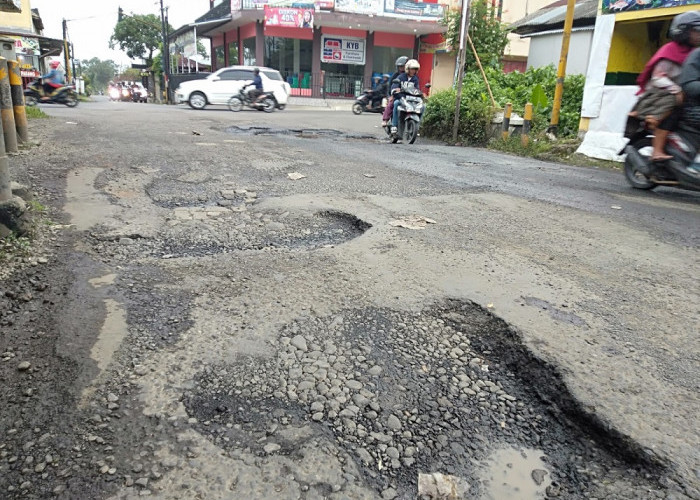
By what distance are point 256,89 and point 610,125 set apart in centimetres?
1235

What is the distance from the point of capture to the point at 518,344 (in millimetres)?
2320

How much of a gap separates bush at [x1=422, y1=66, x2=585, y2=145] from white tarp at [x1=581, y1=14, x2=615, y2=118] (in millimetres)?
1121

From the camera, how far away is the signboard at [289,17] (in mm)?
25438

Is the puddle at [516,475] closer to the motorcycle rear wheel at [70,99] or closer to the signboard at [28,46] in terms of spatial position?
the motorcycle rear wheel at [70,99]

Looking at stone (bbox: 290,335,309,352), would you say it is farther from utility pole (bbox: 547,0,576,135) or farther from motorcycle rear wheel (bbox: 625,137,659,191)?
utility pole (bbox: 547,0,576,135)

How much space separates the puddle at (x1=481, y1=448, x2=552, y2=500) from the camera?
157 centimetres

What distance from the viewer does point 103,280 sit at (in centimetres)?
284

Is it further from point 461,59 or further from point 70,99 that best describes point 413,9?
point 461,59

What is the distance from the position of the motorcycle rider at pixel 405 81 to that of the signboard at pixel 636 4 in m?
3.41

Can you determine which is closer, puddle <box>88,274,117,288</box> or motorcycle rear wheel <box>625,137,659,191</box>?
puddle <box>88,274,117,288</box>

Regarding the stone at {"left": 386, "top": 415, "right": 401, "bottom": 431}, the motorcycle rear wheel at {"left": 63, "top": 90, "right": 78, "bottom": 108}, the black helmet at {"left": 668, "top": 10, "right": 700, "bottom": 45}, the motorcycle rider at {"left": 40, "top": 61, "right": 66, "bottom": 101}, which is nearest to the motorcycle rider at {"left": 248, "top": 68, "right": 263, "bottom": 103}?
the motorcycle rear wheel at {"left": 63, "top": 90, "right": 78, "bottom": 108}

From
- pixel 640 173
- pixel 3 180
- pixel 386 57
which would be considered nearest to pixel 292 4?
pixel 386 57

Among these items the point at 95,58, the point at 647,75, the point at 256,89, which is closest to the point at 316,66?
the point at 256,89

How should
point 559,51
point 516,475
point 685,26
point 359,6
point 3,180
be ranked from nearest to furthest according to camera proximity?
point 516,475
point 3,180
point 685,26
point 559,51
point 359,6
